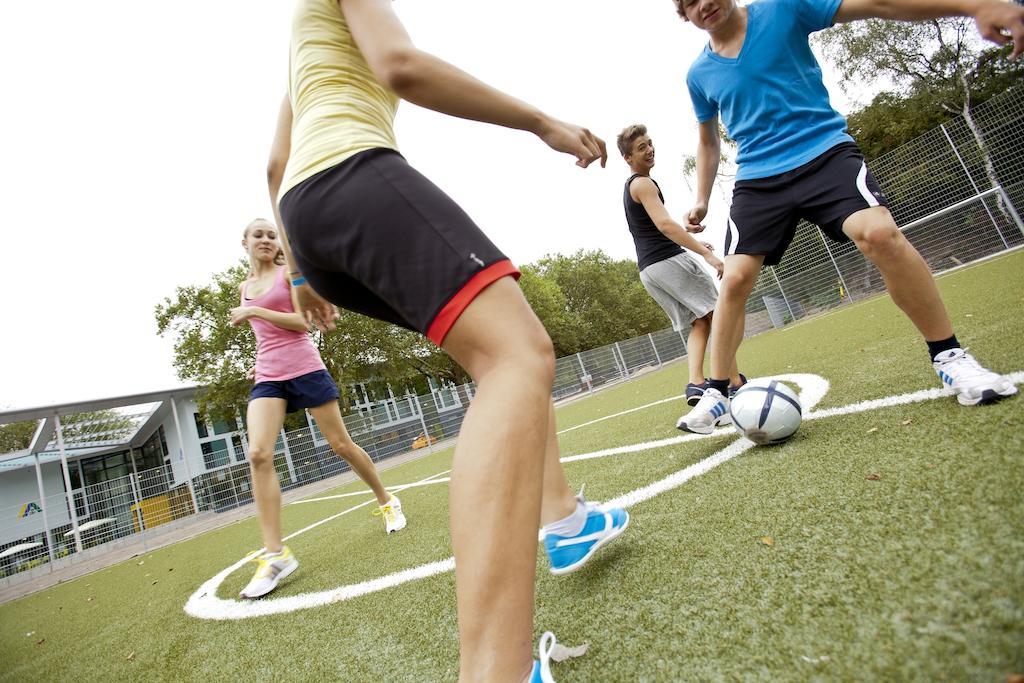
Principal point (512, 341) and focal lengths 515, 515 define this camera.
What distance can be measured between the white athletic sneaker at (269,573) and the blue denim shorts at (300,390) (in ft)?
3.24

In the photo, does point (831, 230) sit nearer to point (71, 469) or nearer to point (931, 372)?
point (931, 372)

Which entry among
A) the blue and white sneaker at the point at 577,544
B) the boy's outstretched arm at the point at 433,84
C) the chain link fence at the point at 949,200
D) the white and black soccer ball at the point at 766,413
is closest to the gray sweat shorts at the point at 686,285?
the white and black soccer ball at the point at 766,413

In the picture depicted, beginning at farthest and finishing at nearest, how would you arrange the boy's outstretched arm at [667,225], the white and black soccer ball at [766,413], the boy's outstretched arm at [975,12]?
the boy's outstretched arm at [667,225] → the white and black soccer ball at [766,413] → the boy's outstretched arm at [975,12]

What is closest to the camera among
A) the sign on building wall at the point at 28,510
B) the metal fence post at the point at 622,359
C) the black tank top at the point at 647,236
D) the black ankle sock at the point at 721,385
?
the black ankle sock at the point at 721,385

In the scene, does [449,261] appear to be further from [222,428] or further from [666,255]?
[222,428]

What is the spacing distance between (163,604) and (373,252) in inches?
143

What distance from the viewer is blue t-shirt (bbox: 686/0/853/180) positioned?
8.42 feet

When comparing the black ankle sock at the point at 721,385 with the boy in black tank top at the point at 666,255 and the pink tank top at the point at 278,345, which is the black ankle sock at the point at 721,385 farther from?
the pink tank top at the point at 278,345

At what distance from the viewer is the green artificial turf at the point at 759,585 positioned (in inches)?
37.6

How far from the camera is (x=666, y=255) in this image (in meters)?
4.39

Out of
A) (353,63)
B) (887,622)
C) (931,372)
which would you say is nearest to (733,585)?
(887,622)

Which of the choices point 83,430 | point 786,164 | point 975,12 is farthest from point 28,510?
point 83,430

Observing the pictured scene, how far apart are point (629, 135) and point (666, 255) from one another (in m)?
1.03

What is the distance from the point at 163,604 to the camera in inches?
137
